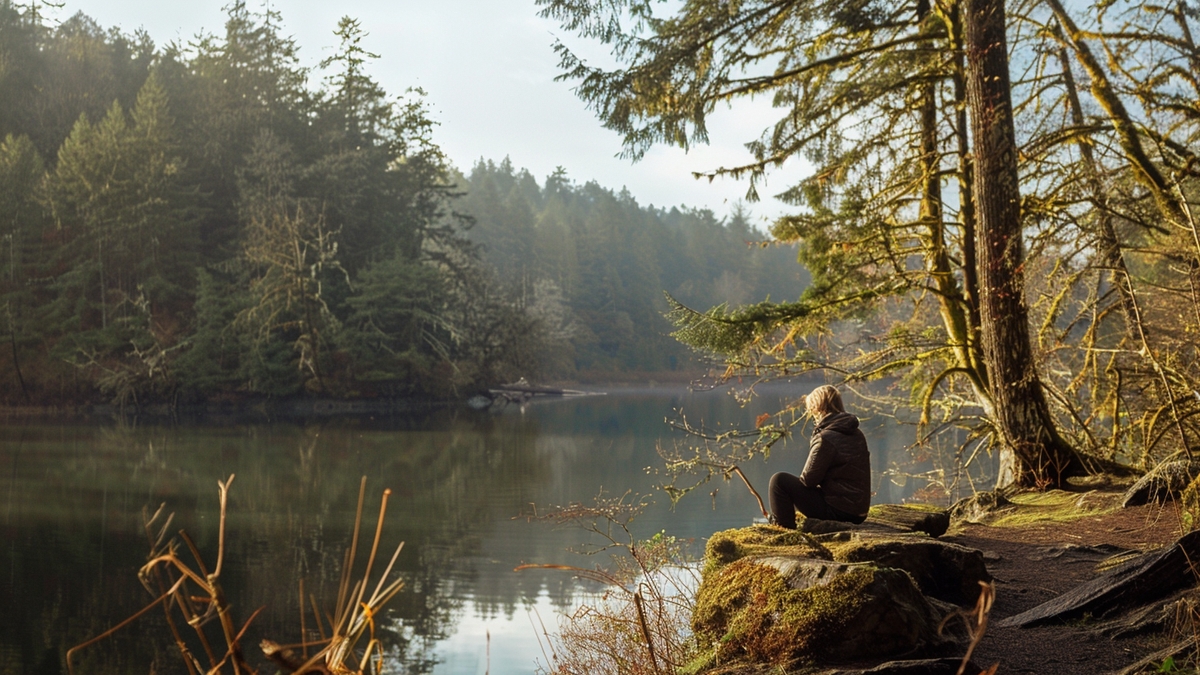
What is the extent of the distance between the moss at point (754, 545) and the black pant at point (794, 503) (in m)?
0.36

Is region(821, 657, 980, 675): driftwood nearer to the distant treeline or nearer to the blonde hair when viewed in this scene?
the blonde hair

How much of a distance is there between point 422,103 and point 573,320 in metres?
→ 22.8

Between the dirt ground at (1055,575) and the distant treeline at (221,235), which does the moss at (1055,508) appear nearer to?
the dirt ground at (1055,575)

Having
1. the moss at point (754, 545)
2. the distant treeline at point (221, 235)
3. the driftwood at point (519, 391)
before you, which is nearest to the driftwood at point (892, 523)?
the moss at point (754, 545)

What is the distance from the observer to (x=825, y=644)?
3592mm

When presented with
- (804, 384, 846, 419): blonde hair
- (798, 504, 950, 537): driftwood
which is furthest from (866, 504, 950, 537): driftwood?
(804, 384, 846, 419): blonde hair

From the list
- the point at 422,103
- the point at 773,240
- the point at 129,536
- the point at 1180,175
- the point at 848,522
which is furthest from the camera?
the point at 422,103

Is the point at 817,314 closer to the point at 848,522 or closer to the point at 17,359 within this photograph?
the point at 848,522

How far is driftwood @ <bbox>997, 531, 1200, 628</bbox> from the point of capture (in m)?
3.76

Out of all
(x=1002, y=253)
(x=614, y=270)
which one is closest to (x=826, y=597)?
(x=1002, y=253)

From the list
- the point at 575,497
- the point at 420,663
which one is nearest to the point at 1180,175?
the point at 420,663

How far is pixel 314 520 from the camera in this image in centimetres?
1520

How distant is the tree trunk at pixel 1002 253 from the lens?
26.9 feet

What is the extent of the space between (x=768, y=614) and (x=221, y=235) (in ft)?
124
